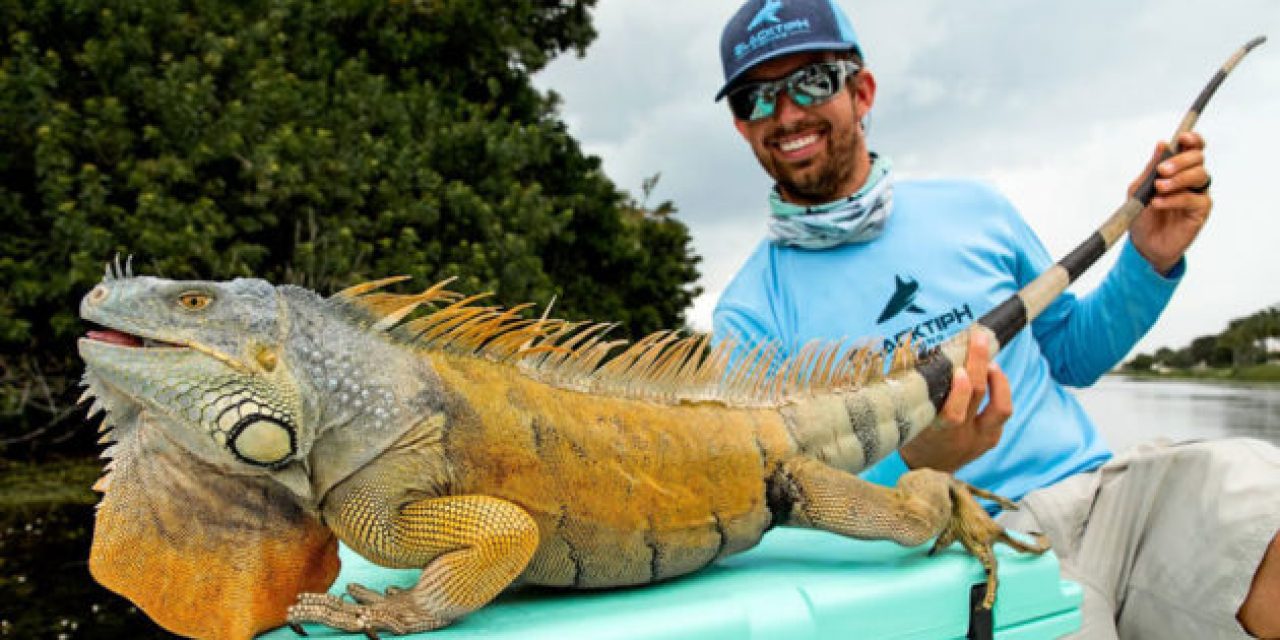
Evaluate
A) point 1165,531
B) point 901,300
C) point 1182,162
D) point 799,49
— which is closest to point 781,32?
point 799,49

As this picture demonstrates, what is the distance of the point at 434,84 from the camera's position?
15.6m

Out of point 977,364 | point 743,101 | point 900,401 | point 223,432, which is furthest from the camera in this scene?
point 743,101

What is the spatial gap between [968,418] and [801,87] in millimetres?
1271

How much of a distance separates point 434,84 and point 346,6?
2.10 m

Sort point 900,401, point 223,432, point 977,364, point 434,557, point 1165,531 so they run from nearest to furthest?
point 223,432 < point 434,557 < point 900,401 < point 977,364 < point 1165,531

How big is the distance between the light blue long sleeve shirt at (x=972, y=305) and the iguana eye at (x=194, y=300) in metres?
1.71

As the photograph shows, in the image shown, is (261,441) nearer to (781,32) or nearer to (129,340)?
(129,340)

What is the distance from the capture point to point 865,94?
11.4ft

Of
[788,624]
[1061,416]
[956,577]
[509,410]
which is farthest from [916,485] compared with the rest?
[1061,416]

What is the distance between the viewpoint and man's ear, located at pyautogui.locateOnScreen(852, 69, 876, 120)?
11.1 ft

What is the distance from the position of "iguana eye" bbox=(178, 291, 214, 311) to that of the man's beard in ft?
7.30

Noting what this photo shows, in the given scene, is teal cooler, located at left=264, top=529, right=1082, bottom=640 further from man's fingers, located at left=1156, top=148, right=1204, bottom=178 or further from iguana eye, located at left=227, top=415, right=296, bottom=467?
man's fingers, located at left=1156, top=148, right=1204, bottom=178

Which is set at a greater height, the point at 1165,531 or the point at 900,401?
the point at 900,401

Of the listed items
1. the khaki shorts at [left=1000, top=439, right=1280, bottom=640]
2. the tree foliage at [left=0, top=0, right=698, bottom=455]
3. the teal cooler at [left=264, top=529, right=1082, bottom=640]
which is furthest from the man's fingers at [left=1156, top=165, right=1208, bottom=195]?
the tree foliage at [left=0, top=0, right=698, bottom=455]
